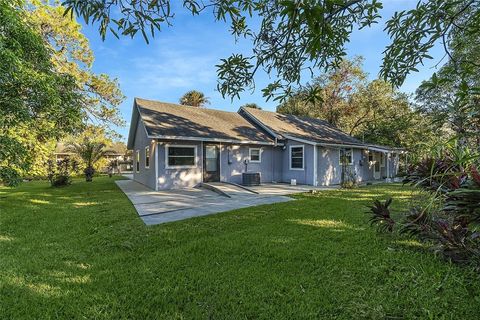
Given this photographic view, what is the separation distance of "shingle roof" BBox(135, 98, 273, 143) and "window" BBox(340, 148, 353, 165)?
177 inches

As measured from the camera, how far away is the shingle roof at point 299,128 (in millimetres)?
16125

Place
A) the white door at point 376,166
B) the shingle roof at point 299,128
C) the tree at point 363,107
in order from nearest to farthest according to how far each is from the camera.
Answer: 1. the shingle roof at point 299,128
2. the white door at point 376,166
3. the tree at point 363,107

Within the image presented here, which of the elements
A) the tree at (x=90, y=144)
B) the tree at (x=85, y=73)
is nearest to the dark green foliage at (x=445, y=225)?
the tree at (x=85, y=73)

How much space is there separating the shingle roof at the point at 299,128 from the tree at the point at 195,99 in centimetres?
1408

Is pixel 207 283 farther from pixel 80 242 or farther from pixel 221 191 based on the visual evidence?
pixel 221 191

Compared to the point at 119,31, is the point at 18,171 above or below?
below

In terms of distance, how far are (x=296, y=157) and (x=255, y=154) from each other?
2.41 m

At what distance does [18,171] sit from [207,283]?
277 inches

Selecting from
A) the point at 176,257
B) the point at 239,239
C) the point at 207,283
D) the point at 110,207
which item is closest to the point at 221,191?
the point at 110,207

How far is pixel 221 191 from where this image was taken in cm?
1132

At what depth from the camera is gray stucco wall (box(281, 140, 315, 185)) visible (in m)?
14.4

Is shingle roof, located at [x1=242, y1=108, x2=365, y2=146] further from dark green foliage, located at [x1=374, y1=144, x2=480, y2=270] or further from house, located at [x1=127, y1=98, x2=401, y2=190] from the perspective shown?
dark green foliage, located at [x1=374, y1=144, x2=480, y2=270]

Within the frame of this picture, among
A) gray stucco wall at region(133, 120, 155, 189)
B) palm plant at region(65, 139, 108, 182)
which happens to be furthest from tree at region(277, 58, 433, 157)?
palm plant at region(65, 139, 108, 182)

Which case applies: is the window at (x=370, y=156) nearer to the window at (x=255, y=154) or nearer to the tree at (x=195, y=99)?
the window at (x=255, y=154)
